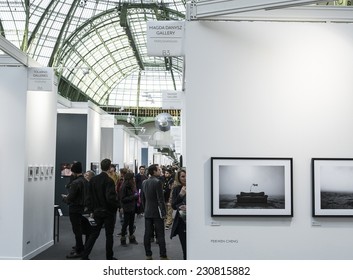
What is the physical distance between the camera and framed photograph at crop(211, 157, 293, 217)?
6043 mm

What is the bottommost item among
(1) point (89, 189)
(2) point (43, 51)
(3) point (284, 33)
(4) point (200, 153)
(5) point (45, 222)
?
(5) point (45, 222)

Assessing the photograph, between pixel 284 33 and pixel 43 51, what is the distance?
3378cm

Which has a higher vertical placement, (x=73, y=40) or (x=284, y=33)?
(x=73, y=40)

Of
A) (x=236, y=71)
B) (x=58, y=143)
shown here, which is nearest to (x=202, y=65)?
(x=236, y=71)

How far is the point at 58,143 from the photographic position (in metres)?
18.0

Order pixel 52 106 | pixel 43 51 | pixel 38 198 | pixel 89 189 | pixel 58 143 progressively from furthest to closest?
pixel 43 51 < pixel 58 143 < pixel 52 106 < pixel 38 198 < pixel 89 189

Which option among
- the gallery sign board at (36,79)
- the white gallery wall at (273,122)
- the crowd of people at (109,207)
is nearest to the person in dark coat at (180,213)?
the crowd of people at (109,207)

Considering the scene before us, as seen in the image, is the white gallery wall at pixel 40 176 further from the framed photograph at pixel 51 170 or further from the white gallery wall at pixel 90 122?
the white gallery wall at pixel 90 122

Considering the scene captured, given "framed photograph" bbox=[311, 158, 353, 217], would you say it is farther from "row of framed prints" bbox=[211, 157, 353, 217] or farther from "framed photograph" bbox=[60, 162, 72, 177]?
"framed photograph" bbox=[60, 162, 72, 177]

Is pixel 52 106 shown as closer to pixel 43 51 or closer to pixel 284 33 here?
pixel 284 33

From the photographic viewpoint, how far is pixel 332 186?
607 cm

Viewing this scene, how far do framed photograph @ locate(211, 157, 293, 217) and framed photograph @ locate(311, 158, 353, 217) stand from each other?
338mm

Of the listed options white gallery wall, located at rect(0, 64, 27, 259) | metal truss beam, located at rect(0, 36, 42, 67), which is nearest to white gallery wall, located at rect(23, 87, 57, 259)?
white gallery wall, located at rect(0, 64, 27, 259)

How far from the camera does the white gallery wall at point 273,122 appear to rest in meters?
6.14
